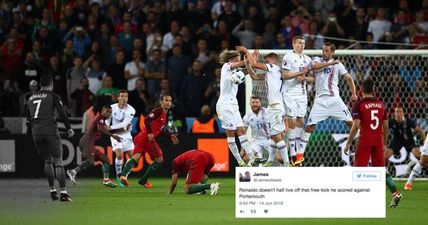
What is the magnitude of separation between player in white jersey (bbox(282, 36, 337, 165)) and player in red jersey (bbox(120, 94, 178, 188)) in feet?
7.25

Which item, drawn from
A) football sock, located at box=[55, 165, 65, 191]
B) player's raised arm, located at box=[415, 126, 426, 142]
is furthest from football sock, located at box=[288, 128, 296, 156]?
football sock, located at box=[55, 165, 65, 191]

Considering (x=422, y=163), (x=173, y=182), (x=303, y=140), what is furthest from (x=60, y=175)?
(x=422, y=163)

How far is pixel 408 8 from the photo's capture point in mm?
28359

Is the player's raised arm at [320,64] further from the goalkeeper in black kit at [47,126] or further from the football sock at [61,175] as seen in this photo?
the football sock at [61,175]

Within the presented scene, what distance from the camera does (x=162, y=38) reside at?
2881cm

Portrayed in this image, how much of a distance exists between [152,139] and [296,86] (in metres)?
2.88

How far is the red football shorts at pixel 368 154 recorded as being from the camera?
17016 mm

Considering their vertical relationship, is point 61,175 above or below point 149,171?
above

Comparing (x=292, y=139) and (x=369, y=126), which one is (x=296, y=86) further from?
(x=369, y=126)

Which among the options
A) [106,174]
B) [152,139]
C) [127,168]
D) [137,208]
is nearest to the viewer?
[137,208]

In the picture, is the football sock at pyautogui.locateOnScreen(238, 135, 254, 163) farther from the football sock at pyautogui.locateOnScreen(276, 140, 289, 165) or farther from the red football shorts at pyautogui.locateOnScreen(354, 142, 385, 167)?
the red football shorts at pyautogui.locateOnScreen(354, 142, 385, 167)

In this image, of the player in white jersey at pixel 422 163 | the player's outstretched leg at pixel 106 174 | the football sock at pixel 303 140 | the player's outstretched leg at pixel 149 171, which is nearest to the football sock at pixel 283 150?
the football sock at pixel 303 140

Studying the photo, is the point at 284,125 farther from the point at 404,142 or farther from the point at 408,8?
the point at 408,8

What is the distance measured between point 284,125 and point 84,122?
6595 millimetres
